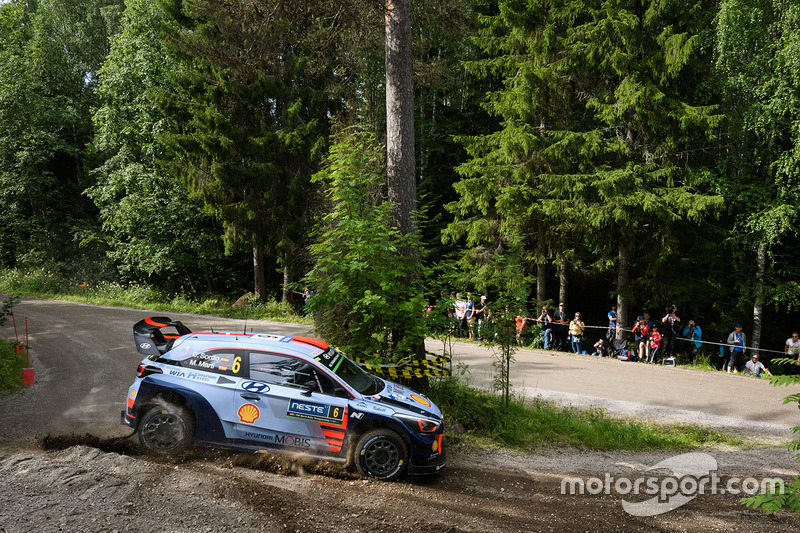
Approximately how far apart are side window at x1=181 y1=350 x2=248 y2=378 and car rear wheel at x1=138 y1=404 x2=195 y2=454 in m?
0.64

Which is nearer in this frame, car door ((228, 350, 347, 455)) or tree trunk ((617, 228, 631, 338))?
car door ((228, 350, 347, 455))

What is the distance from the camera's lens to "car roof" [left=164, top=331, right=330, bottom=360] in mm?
7609

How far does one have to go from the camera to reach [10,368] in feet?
39.5

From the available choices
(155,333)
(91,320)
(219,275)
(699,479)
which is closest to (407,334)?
(155,333)

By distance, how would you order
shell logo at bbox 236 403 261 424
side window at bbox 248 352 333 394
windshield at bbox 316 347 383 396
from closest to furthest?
1. shell logo at bbox 236 403 261 424
2. side window at bbox 248 352 333 394
3. windshield at bbox 316 347 383 396

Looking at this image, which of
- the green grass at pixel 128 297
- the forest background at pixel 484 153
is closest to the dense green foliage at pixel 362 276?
the forest background at pixel 484 153

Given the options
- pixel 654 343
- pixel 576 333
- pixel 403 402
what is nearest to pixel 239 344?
pixel 403 402

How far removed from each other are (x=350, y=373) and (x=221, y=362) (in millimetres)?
1898

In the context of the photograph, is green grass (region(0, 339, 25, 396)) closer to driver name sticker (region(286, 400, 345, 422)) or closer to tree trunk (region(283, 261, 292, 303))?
driver name sticker (region(286, 400, 345, 422))

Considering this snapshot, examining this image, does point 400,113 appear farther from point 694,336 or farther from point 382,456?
point 694,336

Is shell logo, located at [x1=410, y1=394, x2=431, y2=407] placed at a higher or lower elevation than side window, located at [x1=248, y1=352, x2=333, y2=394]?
lower
